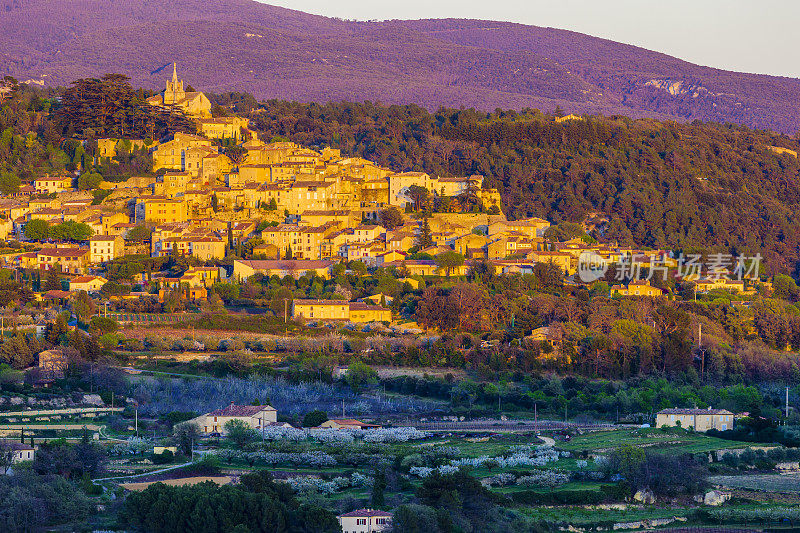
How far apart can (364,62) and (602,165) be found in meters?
65.1

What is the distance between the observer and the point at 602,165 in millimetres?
81500

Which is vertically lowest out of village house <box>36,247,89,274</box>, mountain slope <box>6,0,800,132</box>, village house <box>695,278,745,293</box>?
village house <box>695,278,745,293</box>

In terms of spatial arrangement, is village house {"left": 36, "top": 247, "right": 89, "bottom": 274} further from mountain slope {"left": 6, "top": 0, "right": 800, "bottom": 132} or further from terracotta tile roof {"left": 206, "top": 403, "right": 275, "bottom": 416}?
mountain slope {"left": 6, "top": 0, "right": 800, "bottom": 132}

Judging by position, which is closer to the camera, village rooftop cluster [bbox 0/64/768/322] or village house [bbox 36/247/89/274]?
village house [bbox 36/247/89/274]

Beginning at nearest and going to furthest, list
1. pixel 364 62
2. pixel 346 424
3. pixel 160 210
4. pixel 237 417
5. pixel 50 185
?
1. pixel 237 417
2. pixel 346 424
3. pixel 160 210
4. pixel 50 185
5. pixel 364 62

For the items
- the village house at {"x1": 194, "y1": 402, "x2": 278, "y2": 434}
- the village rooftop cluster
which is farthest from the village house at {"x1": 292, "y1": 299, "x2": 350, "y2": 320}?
the village house at {"x1": 194, "y1": 402, "x2": 278, "y2": 434}

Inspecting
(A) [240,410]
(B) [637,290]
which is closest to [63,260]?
(A) [240,410]

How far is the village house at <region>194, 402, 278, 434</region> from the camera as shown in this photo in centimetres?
3859

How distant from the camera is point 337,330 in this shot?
53.0 metres

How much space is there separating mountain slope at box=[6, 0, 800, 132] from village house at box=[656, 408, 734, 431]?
85541mm

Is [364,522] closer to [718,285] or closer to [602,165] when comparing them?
[718,285]

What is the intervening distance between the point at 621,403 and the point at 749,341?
13616 millimetres

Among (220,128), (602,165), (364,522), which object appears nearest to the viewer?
(364,522)

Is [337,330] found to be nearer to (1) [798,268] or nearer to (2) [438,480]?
(2) [438,480]
